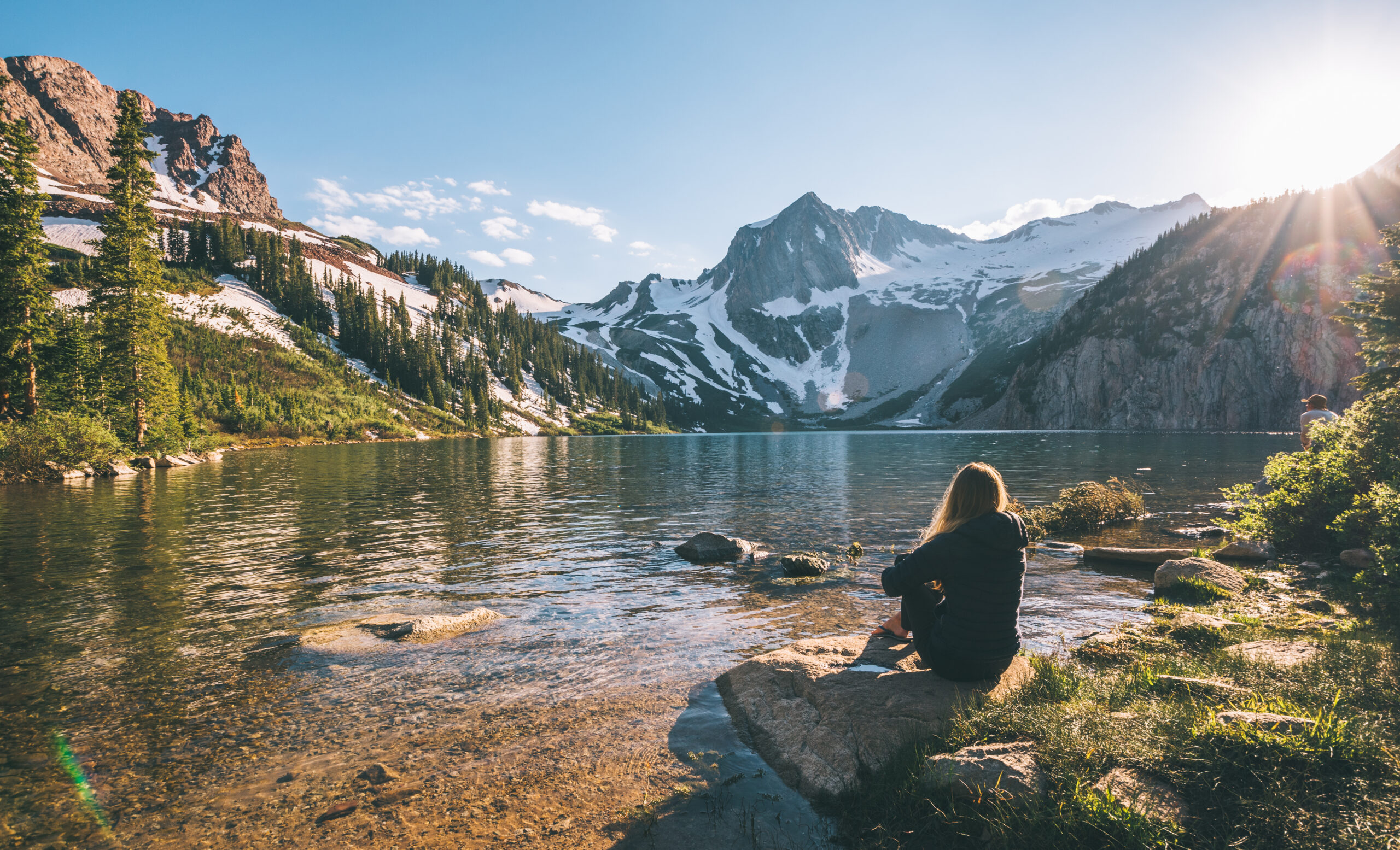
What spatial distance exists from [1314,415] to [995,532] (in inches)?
906

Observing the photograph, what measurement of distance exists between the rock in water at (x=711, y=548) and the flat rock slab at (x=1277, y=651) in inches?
543

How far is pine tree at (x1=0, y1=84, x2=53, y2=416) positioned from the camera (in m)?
43.9

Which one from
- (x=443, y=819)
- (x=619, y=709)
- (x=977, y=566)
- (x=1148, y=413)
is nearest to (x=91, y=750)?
(x=443, y=819)

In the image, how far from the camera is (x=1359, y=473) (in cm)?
1420

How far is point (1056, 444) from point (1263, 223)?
15886 centimetres

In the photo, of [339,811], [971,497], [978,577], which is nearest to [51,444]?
[339,811]

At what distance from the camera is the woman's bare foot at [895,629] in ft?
31.0

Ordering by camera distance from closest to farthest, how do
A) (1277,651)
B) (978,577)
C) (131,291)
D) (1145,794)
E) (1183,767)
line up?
(1145,794), (1183,767), (978,577), (1277,651), (131,291)

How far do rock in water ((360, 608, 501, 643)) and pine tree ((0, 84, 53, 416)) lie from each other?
180 ft

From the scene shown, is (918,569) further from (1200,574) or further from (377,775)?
(1200,574)

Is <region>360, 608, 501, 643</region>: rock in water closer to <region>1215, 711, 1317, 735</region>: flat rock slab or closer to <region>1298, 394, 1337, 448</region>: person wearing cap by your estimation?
<region>1215, 711, 1317, 735</region>: flat rock slab

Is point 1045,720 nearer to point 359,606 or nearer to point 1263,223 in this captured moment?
point 359,606

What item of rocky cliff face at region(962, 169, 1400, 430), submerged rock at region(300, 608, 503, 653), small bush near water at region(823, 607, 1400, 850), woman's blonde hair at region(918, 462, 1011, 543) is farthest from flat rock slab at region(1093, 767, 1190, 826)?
rocky cliff face at region(962, 169, 1400, 430)

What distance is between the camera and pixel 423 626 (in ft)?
41.2
